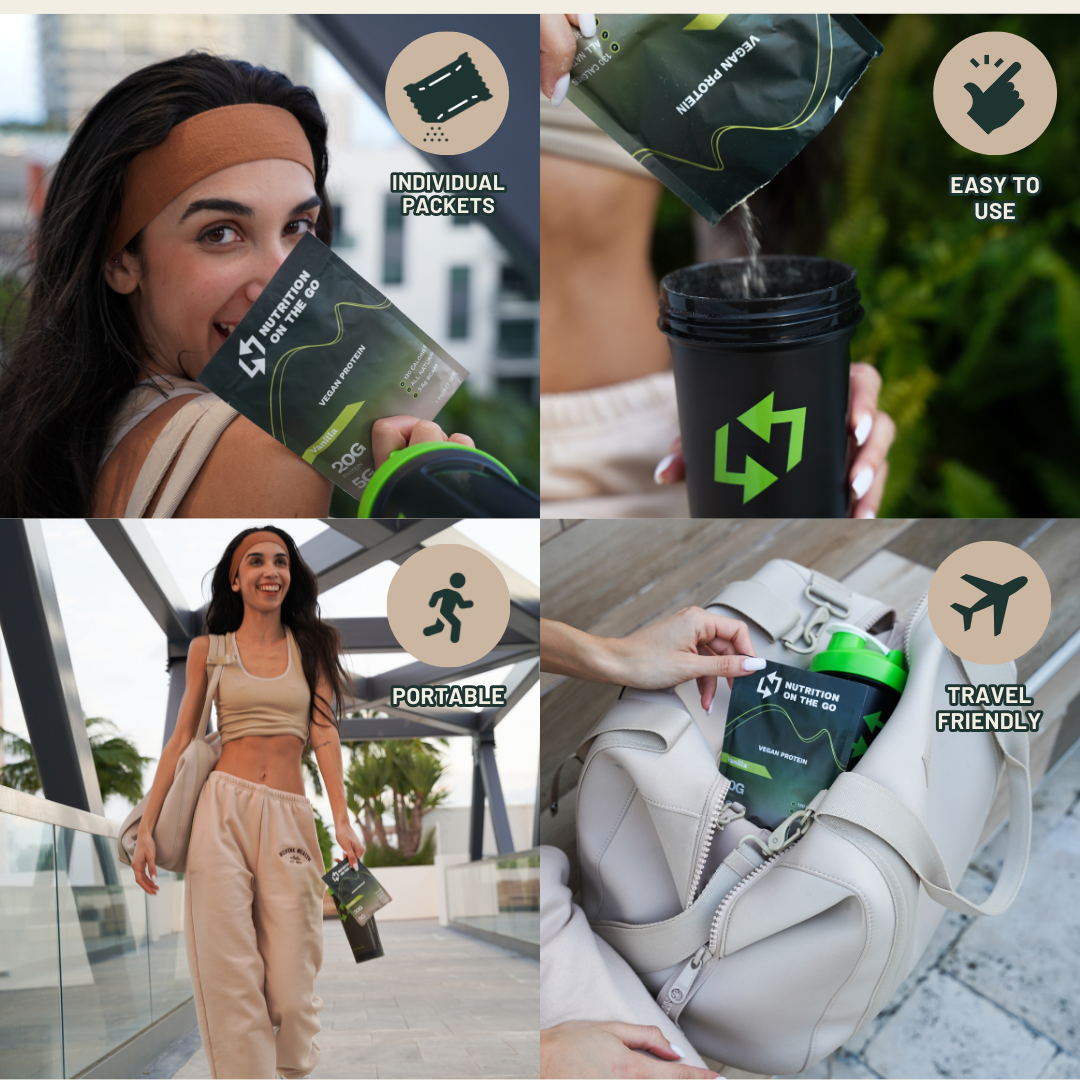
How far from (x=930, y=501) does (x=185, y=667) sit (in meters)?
0.99

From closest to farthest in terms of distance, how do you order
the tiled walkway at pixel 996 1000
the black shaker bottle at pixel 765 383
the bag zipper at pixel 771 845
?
the black shaker bottle at pixel 765 383
the bag zipper at pixel 771 845
the tiled walkway at pixel 996 1000

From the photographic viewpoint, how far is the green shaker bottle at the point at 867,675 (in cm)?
86

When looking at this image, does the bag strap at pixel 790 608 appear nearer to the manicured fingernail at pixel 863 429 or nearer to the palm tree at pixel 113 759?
the manicured fingernail at pixel 863 429

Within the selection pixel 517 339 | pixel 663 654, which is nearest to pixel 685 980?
pixel 663 654

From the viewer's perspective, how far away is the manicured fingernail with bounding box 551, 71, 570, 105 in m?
0.79

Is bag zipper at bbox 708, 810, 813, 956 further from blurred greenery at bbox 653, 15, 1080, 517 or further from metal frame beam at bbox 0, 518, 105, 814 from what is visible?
metal frame beam at bbox 0, 518, 105, 814

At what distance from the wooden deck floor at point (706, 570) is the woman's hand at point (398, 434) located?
6.8 inches

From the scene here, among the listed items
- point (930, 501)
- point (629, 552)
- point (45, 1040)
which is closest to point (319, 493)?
point (629, 552)

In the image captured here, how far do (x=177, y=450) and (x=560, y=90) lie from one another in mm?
495

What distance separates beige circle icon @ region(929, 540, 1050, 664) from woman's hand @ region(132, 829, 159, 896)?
860mm

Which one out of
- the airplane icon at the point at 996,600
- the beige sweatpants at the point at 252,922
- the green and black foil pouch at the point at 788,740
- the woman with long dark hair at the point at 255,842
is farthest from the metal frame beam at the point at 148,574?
the airplane icon at the point at 996,600

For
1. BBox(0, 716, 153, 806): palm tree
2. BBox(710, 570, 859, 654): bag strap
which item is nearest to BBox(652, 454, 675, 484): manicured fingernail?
BBox(710, 570, 859, 654): bag strap

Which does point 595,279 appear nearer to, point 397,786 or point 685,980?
point 397,786

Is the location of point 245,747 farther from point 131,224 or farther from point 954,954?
Answer: point 954,954
